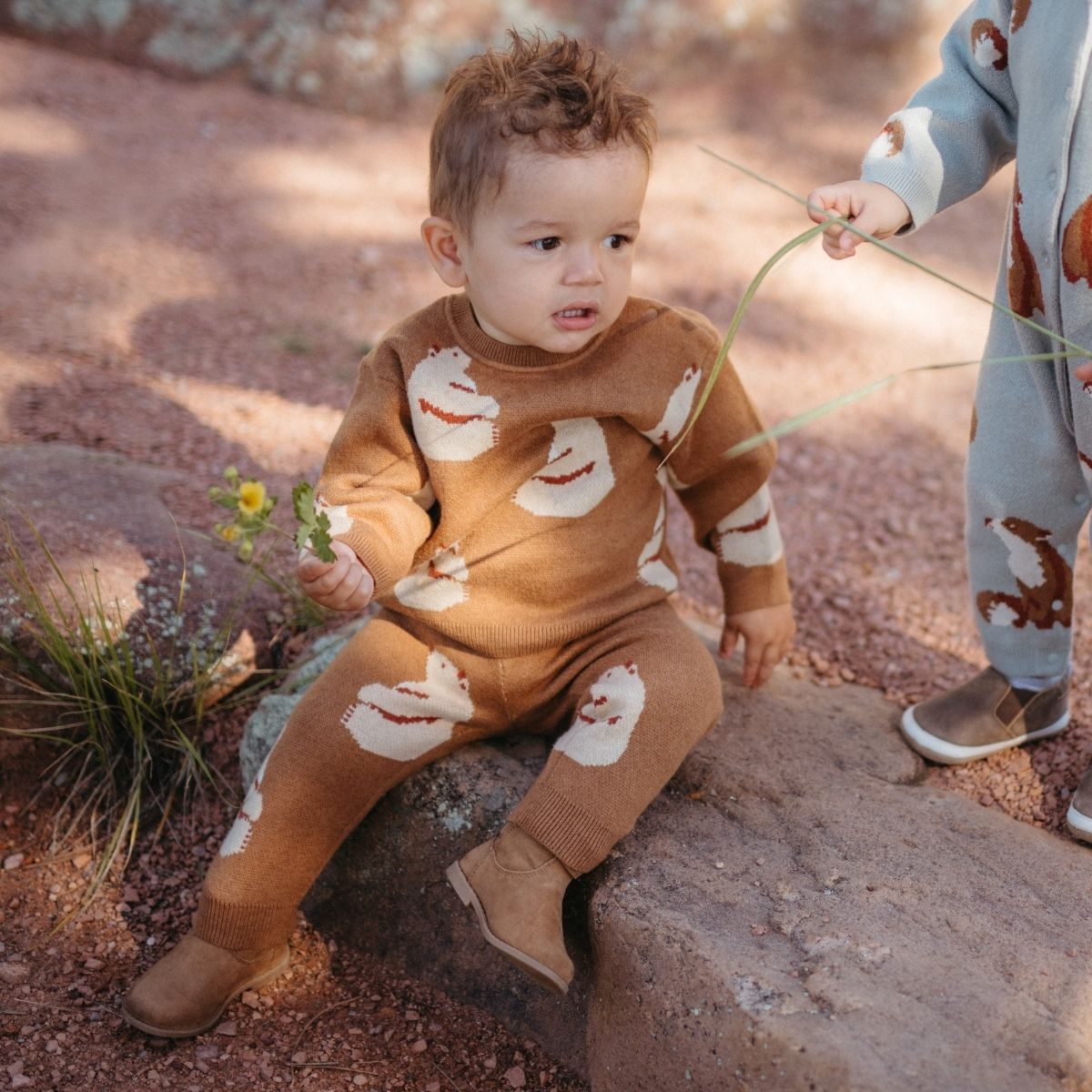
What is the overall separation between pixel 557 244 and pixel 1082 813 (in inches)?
47.2

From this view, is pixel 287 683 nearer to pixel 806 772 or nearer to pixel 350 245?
pixel 806 772

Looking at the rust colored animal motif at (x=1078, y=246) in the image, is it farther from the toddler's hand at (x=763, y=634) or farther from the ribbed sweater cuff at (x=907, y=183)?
the toddler's hand at (x=763, y=634)

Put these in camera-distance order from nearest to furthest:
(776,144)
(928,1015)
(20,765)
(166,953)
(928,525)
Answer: (928,1015) → (166,953) → (20,765) → (928,525) → (776,144)

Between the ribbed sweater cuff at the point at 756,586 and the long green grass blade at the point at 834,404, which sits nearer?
the long green grass blade at the point at 834,404

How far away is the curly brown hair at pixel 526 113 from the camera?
1661 mm

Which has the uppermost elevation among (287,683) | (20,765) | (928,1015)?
(928,1015)

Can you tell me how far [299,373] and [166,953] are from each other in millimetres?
1830

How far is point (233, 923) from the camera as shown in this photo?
6.06ft

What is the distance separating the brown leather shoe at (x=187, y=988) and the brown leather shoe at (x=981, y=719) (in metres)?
1.17

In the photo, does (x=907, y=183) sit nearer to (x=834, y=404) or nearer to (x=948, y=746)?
(x=834, y=404)

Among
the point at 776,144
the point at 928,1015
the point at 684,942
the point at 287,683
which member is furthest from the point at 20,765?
the point at 776,144

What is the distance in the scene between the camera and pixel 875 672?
98.0 inches

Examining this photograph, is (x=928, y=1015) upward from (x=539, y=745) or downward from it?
upward

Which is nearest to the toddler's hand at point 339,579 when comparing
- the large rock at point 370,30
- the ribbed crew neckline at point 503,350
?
the ribbed crew neckline at point 503,350
